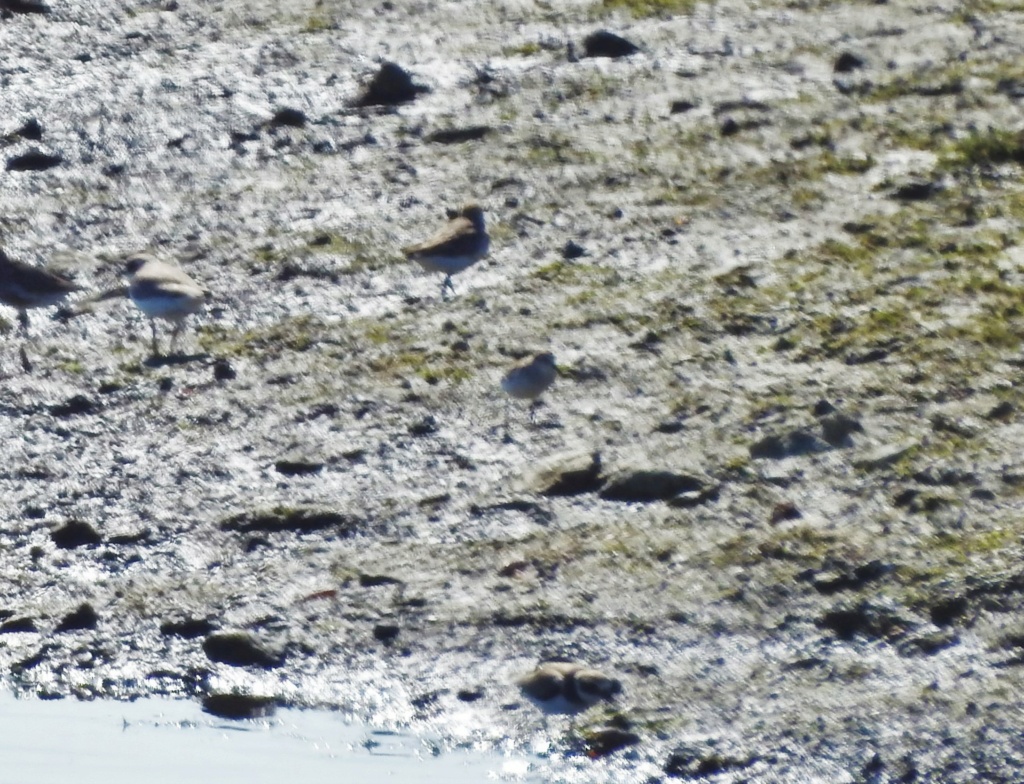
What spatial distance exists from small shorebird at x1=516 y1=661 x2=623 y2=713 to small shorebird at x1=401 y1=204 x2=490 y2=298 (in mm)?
2856

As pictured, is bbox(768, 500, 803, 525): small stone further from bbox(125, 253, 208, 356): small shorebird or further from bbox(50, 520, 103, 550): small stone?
bbox(125, 253, 208, 356): small shorebird

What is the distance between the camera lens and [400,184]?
926 cm

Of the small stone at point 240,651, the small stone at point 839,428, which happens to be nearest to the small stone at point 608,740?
the small stone at point 240,651

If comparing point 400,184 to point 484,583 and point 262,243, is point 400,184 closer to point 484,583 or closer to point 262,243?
point 262,243

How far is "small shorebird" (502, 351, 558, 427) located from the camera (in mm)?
7164

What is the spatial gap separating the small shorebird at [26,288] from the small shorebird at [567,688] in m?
3.27

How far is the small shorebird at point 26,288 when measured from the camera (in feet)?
26.6

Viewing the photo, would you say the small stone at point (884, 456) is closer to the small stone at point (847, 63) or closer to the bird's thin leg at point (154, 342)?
the bird's thin leg at point (154, 342)

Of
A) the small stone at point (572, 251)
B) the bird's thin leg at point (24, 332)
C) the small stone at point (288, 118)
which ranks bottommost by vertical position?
the bird's thin leg at point (24, 332)

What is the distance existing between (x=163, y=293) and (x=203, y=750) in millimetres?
2860

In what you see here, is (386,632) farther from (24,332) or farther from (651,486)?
(24,332)

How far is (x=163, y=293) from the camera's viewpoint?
784 centimetres

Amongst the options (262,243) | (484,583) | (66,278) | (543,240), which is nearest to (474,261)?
(543,240)

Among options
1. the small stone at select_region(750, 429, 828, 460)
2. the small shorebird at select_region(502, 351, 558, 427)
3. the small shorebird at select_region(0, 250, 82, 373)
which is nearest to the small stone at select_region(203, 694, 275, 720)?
the small shorebird at select_region(502, 351, 558, 427)
